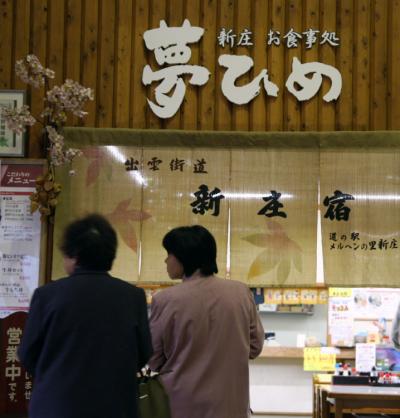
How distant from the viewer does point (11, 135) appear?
20.8 ft

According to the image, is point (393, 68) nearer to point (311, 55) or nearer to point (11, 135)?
point (311, 55)

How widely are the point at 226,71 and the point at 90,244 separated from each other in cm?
350

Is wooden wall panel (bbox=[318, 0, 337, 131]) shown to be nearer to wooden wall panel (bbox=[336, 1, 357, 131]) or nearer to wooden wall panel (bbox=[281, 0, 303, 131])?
wooden wall panel (bbox=[336, 1, 357, 131])

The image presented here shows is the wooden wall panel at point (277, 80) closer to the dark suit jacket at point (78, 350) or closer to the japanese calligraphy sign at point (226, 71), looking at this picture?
the japanese calligraphy sign at point (226, 71)

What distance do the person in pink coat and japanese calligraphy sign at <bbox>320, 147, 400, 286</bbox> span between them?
7.64ft

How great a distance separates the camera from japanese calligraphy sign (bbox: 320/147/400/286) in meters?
6.09

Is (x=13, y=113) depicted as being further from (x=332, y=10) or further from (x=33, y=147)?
(x=332, y=10)

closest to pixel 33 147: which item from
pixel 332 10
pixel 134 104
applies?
pixel 134 104

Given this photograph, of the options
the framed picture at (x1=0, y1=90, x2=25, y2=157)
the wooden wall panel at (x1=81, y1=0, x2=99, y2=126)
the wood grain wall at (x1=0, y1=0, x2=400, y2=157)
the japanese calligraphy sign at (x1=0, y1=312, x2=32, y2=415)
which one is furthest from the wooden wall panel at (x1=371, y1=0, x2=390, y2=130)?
the japanese calligraphy sign at (x1=0, y1=312, x2=32, y2=415)

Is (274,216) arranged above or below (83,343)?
above

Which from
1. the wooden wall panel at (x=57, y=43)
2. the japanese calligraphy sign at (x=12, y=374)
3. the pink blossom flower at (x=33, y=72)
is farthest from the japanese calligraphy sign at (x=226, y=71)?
the japanese calligraphy sign at (x=12, y=374)

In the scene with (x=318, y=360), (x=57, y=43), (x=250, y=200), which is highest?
(x=57, y=43)

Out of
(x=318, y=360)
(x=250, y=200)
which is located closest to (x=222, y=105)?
(x=250, y=200)

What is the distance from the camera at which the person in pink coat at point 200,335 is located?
3781 mm
